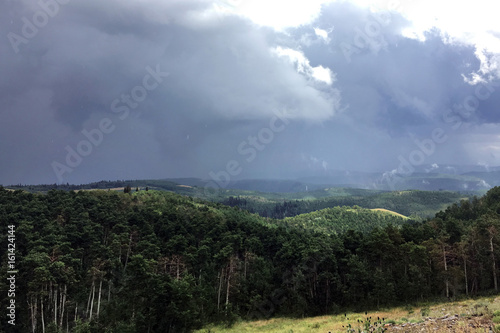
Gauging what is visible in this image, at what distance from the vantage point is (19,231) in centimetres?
6475

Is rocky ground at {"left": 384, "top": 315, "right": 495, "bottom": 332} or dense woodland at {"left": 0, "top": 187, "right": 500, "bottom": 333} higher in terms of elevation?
rocky ground at {"left": 384, "top": 315, "right": 495, "bottom": 332}

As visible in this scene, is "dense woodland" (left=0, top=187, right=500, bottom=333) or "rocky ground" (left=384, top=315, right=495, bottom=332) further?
"dense woodland" (left=0, top=187, right=500, bottom=333)

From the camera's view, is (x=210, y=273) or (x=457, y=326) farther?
(x=210, y=273)

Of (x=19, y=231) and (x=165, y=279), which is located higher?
(x=19, y=231)

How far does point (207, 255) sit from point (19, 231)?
143ft

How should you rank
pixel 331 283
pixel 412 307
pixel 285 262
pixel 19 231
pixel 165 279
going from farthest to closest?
pixel 285 262 → pixel 19 231 → pixel 331 283 → pixel 165 279 → pixel 412 307

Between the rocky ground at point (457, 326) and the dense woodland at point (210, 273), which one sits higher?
the rocky ground at point (457, 326)

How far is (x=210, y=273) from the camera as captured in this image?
69.6 metres

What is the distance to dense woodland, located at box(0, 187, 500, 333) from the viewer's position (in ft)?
165

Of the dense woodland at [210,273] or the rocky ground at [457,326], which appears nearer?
the rocky ground at [457,326]

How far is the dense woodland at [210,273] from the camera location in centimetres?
5028

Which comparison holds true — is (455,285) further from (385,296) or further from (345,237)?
(345,237)

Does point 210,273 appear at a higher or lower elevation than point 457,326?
lower

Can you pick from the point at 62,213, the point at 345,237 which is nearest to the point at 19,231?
the point at 62,213
